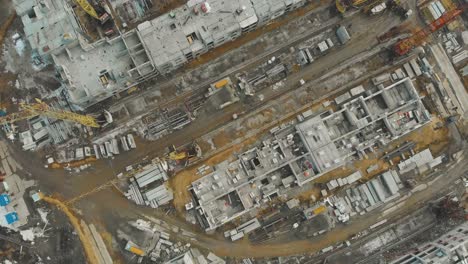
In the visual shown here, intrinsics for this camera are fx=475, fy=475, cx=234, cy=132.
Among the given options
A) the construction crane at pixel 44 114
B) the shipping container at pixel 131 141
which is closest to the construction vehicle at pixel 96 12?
the construction crane at pixel 44 114

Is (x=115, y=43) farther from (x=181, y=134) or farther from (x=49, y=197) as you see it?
(x=49, y=197)

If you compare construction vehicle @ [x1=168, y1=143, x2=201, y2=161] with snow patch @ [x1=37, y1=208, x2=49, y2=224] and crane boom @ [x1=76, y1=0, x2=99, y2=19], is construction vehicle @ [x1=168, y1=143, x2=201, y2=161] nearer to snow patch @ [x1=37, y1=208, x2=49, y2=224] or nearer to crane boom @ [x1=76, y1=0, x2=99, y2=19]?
snow patch @ [x1=37, y1=208, x2=49, y2=224]

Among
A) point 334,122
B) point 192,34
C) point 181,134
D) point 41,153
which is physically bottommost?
point 334,122

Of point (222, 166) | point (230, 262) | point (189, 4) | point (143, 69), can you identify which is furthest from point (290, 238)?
point (189, 4)

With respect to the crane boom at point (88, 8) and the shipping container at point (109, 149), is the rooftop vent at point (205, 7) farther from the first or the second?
the shipping container at point (109, 149)

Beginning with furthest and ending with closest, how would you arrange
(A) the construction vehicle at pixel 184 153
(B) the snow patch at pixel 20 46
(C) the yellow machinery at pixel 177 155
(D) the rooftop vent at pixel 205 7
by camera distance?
(B) the snow patch at pixel 20 46 < (A) the construction vehicle at pixel 184 153 < (C) the yellow machinery at pixel 177 155 < (D) the rooftop vent at pixel 205 7

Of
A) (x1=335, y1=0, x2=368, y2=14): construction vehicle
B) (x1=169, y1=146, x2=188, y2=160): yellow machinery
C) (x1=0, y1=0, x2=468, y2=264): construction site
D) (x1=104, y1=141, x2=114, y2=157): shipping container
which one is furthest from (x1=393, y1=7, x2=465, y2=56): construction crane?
(x1=104, y1=141, x2=114, y2=157): shipping container

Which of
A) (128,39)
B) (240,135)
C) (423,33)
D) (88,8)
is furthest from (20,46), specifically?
(423,33)
